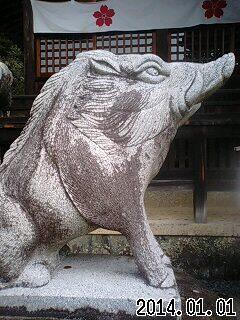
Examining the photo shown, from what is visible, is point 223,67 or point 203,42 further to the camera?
point 203,42

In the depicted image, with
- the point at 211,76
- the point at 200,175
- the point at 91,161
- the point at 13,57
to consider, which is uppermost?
the point at 13,57

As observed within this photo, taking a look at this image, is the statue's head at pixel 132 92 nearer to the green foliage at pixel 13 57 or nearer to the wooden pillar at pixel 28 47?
the wooden pillar at pixel 28 47

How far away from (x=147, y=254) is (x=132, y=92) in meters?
0.90

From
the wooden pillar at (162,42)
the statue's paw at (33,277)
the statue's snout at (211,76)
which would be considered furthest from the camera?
the wooden pillar at (162,42)

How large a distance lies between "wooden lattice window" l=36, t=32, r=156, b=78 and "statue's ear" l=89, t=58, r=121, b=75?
4931mm

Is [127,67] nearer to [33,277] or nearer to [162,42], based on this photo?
[33,277]

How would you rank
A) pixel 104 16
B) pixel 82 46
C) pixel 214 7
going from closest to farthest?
pixel 214 7 < pixel 104 16 < pixel 82 46

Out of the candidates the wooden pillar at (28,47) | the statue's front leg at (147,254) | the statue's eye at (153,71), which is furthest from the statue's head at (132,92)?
the wooden pillar at (28,47)

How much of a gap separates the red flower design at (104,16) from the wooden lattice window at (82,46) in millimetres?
288

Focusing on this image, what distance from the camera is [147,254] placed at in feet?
6.07

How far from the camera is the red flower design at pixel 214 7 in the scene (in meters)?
5.99

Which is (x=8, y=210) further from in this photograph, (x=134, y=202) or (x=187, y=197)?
(x=187, y=197)

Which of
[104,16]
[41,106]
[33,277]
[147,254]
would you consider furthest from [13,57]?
[147,254]

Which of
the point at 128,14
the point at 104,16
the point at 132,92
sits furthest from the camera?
the point at 104,16
